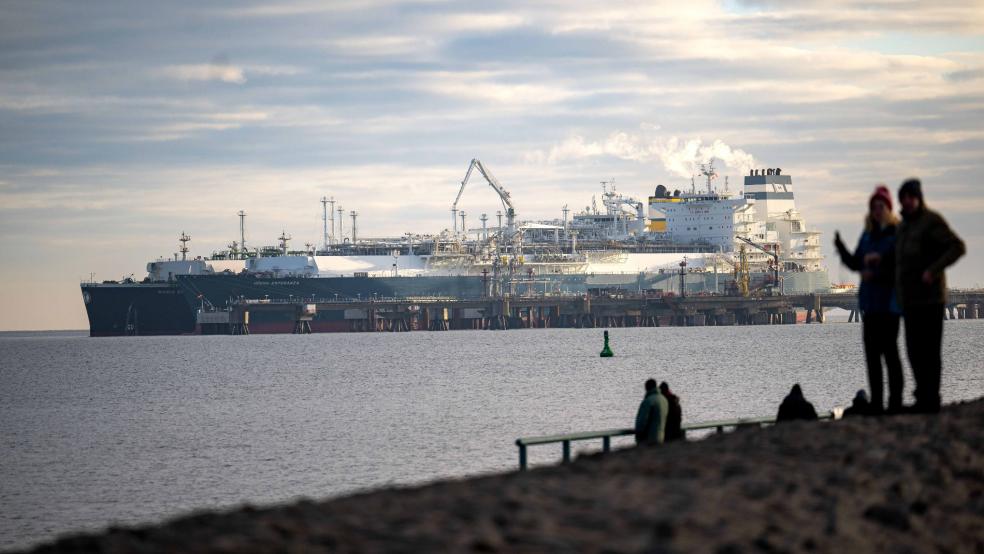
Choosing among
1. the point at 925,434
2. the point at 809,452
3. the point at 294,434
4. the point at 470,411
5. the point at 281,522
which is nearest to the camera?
the point at 281,522

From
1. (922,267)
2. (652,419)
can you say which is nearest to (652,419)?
(652,419)

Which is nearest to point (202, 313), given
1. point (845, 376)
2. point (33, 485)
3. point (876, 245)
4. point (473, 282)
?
point (473, 282)

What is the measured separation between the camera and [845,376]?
59781 millimetres

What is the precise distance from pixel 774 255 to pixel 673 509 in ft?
505

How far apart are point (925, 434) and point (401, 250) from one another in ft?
483

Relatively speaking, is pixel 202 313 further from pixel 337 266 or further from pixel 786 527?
pixel 786 527

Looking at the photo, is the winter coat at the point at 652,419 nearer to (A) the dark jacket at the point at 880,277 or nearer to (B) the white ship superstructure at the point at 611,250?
(A) the dark jacket at the point at 880,277

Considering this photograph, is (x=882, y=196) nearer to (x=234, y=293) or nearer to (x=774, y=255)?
(x=234, y=293)

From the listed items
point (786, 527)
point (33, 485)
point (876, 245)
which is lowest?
point (33, 485)

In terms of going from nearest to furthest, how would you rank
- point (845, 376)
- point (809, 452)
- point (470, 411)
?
1. point (809, 452)
2. point (470, 411)
3. point (845, 376)

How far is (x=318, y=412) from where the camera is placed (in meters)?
45.8

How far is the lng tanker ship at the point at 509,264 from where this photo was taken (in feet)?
490

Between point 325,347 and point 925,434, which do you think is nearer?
point 925,434

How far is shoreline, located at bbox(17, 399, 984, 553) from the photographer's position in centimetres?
822
